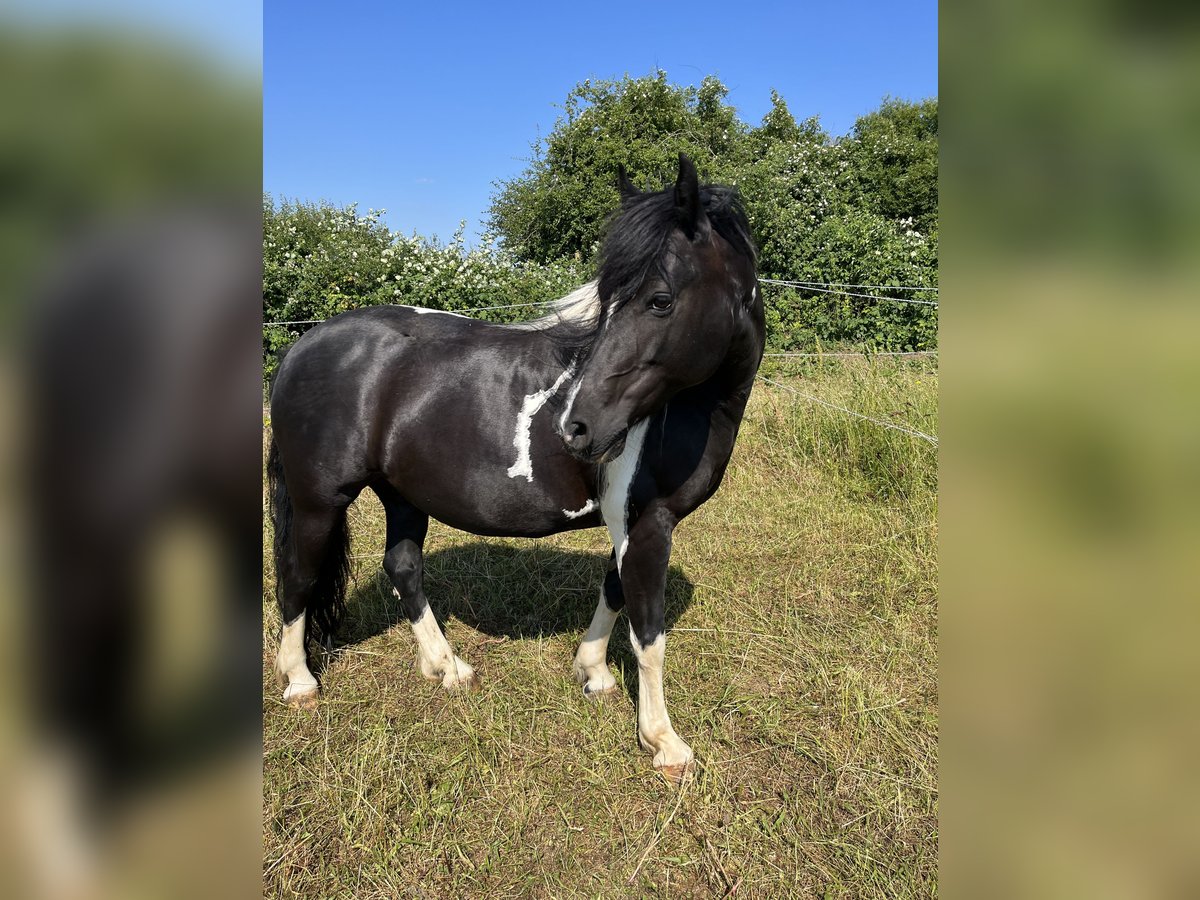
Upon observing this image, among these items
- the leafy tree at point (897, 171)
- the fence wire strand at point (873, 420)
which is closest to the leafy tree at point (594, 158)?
the leafy tree at point (897, 171)

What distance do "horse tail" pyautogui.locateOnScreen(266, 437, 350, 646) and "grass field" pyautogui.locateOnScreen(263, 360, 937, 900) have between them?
23cm

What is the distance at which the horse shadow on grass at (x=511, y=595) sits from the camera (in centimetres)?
386

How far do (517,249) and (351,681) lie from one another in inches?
796

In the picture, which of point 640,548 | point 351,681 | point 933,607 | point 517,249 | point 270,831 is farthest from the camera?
point 517,249

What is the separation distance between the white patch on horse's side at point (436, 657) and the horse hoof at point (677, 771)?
1058 millimetres

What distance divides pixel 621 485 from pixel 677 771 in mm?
1122

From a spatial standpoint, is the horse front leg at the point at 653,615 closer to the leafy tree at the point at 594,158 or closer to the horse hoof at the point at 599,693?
the horse hoof at the point at 599,693

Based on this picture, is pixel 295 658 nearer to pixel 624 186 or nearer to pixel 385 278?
pixel 624 186
